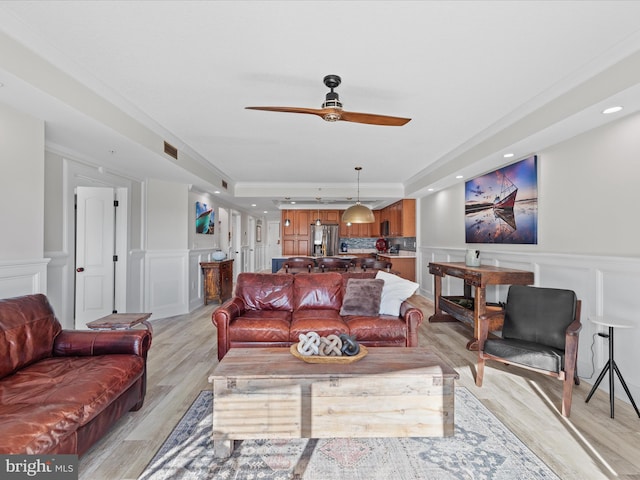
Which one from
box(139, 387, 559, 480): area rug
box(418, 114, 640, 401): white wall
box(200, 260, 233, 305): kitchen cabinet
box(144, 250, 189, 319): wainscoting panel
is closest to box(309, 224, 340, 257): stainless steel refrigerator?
box(200, 260, 233, 305): kitchen cabinet

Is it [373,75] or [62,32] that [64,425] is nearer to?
[62,32]

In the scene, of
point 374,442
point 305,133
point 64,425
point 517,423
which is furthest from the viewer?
point 305,133

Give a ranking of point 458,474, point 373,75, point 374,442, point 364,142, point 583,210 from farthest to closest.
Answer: point 364,142, point 583,210, point 373,75, point 374,442, point 458,474

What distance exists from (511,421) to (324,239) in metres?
7.70

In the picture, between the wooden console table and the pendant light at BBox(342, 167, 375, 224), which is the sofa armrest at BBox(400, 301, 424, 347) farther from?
the pendant light at BBox(342, 167, 375, 224)

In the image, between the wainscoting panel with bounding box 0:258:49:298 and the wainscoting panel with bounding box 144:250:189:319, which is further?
the wainscoting panel with bounding box 144:250:189:319

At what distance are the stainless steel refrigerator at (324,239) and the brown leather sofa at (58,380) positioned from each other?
740cm

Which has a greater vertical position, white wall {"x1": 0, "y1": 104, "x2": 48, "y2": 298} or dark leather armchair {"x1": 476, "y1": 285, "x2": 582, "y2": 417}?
white wall {"x1": 0, "y1": 104, "x2": 48, "y2": 298}

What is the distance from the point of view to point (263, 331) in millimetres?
3148

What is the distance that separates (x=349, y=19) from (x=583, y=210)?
2.80 m

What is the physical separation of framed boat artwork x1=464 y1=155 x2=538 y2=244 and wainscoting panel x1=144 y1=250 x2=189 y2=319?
15.7ft

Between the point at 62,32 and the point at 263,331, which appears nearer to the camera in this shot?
the point at 62,32

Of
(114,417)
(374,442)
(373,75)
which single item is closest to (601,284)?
(374,442)

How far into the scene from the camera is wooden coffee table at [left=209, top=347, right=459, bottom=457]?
6.23 feet
